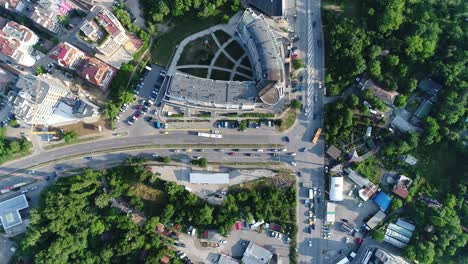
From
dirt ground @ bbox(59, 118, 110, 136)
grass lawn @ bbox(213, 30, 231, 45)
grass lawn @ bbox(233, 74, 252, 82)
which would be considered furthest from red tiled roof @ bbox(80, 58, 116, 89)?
grass lawn @ bbox(233, 74, 252, 82)

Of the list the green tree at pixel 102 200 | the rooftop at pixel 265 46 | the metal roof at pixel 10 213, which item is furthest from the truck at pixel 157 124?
the metal roof at pixel 10 213

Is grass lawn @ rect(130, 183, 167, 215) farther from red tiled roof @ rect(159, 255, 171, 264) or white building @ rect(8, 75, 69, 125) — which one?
white building @ rect(8, 75, 69, 125)

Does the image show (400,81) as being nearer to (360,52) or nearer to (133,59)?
(360,52)

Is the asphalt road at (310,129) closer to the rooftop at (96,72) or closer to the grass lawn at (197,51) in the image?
the grass lawn at (197,51)

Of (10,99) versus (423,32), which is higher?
(423,32)

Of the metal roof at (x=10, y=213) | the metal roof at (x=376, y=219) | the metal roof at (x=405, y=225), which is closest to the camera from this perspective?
the metal roof at (x=405, y=225)

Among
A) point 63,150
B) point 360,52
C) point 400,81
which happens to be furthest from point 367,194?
point 63,150
